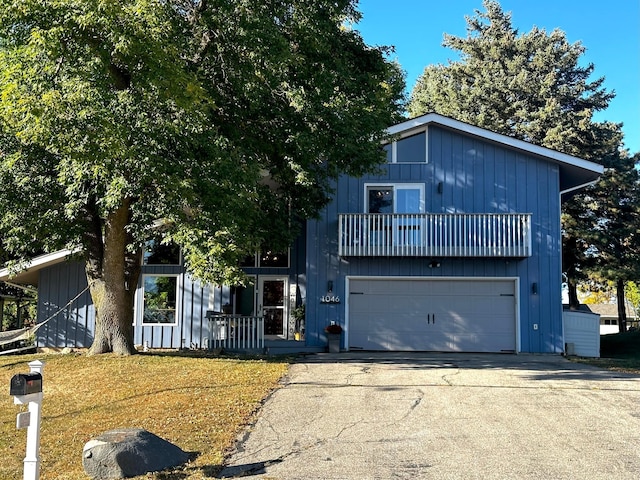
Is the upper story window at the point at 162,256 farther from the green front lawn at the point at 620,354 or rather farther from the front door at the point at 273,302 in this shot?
the green front lawn at the point at 620,354

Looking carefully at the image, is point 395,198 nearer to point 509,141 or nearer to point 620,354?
point 509,141

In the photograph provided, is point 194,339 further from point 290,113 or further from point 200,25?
point 200,25

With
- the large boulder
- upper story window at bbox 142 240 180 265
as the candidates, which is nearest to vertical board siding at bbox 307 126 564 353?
upper story window at bbox 142 240 180 265

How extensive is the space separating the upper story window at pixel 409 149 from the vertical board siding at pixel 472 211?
0.56 ft

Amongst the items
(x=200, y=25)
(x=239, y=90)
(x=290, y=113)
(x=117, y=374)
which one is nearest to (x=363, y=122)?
(x=290, y=113)

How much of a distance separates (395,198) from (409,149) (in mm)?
1411

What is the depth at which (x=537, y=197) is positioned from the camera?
53.6 ft

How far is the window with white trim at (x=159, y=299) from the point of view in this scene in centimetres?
1734

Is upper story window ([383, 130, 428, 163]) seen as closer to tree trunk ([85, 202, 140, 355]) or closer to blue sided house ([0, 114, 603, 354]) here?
blue sided house ([0, 114, 603, 354])

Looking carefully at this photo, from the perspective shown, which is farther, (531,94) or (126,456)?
(531,94)

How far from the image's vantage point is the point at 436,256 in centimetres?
1584

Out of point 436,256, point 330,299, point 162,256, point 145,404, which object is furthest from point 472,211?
point 145,404

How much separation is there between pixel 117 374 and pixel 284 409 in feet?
13.9

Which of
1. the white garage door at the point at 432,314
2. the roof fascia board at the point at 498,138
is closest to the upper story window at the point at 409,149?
the roof fascia board at the point at 498,138
